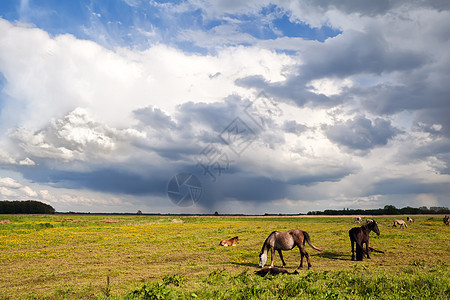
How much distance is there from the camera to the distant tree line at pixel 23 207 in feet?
457

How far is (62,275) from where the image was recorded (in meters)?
15.4

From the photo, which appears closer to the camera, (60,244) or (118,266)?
(118,266)

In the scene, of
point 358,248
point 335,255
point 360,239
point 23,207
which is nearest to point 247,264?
point 335,255

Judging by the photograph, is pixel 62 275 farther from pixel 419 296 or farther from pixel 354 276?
pixel 419 296

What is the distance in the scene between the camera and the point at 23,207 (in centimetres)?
14450

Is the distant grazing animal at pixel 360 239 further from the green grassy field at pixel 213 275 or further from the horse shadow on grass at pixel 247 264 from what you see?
the horse shadow on grass at pixel 247 264

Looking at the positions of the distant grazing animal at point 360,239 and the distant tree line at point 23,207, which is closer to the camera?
the distant grazing animal at point 360,239

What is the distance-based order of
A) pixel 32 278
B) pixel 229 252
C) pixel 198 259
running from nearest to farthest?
pixel 32 278
pixel 198 259
pixel 229 252

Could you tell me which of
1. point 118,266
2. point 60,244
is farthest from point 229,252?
point 60,244

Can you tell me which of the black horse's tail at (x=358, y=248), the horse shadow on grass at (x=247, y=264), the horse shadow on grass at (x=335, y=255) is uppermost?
the black horse's tail at (x=358, y=248)

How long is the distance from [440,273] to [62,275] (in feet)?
58.6

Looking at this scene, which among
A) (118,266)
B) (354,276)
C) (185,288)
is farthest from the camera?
(118,266)

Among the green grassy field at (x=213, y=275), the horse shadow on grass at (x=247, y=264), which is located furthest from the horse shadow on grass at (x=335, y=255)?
the horse shadow on grass at (x=247, y=264)

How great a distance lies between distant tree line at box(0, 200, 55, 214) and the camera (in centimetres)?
13944
